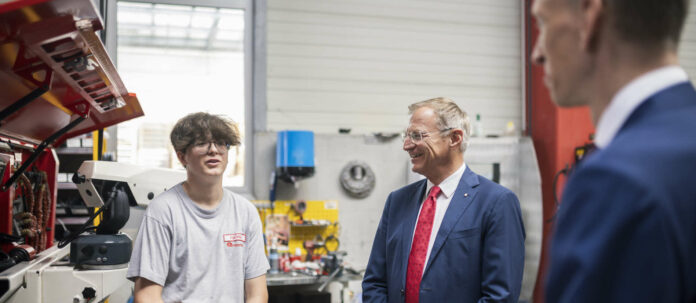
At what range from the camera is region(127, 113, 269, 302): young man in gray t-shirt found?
202 centimetres

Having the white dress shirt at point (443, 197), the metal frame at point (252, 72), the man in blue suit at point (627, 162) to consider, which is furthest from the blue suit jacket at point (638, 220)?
the metal frame at point (252, 72)

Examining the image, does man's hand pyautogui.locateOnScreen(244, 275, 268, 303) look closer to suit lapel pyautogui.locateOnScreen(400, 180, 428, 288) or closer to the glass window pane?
suit lapel pyautogui.locateOnScreen(400, 180, 428, 288)

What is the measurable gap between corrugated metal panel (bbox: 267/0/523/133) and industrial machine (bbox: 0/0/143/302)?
2155mm

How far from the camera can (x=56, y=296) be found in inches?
88.7

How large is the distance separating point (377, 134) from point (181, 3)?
2.28 m

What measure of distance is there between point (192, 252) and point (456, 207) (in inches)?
42.1

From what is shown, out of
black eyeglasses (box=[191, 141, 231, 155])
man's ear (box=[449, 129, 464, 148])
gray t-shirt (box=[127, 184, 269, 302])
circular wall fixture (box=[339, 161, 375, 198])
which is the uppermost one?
man's ear (box=[449, 129, 464, 148])

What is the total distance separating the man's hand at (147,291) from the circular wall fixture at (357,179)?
3099 millimetres

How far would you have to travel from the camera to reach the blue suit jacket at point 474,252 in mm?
1951

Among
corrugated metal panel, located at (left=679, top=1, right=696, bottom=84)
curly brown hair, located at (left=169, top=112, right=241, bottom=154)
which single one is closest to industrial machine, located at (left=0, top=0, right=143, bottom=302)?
curly brown hair, located at (left=169, top=112, right=241, bottom=154)

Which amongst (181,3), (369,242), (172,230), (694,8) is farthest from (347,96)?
(694,8)

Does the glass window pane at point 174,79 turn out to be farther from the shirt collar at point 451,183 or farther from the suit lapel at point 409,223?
the shirt collar at point 451,183

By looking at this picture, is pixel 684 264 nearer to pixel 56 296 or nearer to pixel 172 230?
pixel 172 230

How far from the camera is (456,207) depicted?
6.82 ft
